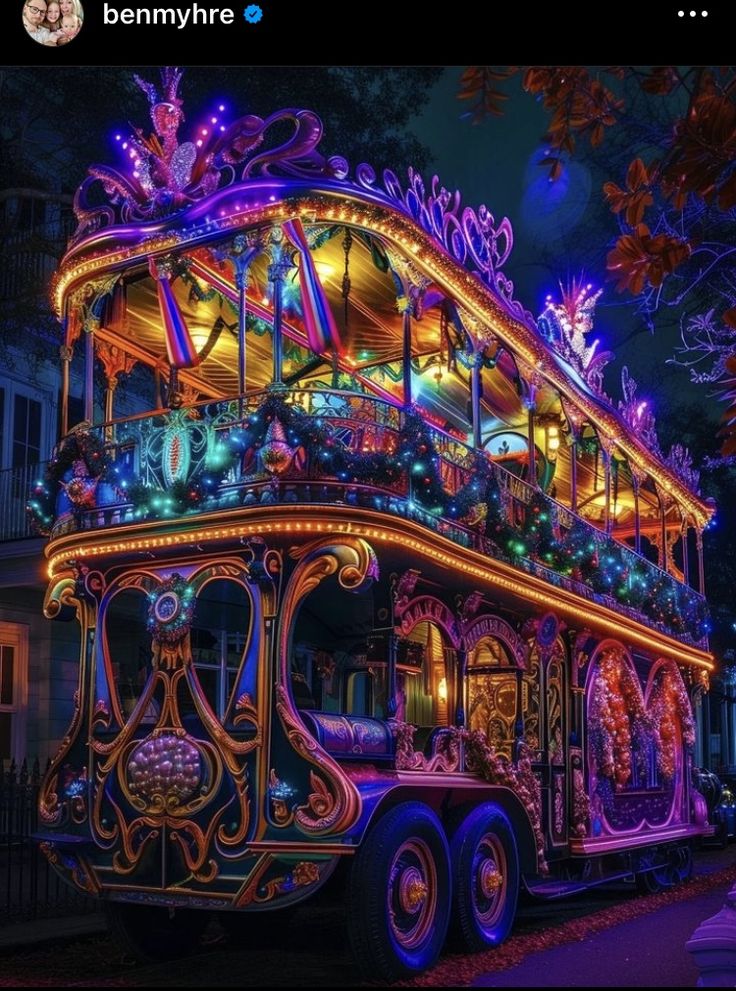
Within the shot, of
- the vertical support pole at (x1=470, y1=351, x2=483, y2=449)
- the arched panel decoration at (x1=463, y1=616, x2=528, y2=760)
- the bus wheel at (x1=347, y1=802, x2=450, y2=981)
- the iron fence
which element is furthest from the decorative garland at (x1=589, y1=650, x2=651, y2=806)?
the iron fence

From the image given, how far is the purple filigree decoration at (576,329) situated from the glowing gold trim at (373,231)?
844mm

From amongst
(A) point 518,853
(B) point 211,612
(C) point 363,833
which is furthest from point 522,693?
(C) point 363,833

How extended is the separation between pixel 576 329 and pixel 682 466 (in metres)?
4.06

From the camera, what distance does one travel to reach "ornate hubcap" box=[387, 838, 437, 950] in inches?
330

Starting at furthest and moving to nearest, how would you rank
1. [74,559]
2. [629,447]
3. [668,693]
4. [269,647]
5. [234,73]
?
1. [668,693]
2. [629,447]
3. [234,73]
4. [74,559]
5. [269,647]

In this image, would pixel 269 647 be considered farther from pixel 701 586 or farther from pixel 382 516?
pixel 701 586

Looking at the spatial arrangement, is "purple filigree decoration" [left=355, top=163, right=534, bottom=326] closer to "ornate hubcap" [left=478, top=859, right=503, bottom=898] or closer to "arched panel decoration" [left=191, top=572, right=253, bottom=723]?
"arched panel decoration" [left=191, top=572, right=253, bottom=723]

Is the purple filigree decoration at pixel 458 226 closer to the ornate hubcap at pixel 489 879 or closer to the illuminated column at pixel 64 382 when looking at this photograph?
the illuminated column at pixel 64 382

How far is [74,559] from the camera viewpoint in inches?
388

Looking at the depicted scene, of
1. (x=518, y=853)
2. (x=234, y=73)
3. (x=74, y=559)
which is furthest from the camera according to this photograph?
(x=234, y=73)

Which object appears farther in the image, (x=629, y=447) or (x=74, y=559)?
(x=629, y=447)

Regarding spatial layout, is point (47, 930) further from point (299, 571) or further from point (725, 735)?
point (725, 735)

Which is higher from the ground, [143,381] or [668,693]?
[143,381]

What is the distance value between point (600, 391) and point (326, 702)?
5359 mm
